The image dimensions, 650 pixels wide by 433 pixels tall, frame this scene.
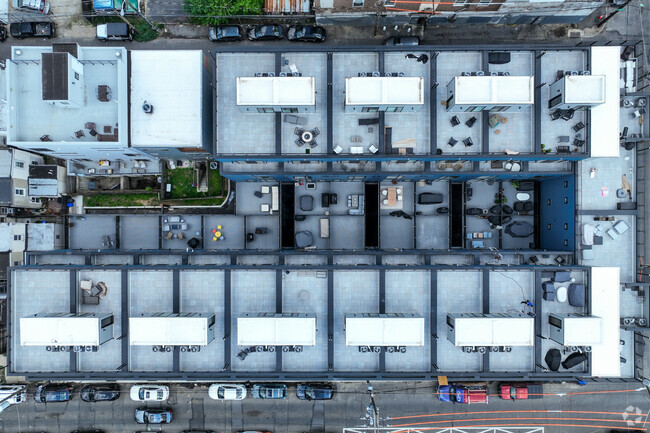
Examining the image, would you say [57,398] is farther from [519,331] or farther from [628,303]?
[628,303]

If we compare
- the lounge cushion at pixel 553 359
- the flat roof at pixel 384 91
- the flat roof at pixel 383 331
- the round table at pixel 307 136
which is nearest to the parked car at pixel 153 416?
the flat roof at pixel 383 331

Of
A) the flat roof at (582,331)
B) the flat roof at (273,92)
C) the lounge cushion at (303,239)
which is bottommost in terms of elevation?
the flat roof at (582,331)

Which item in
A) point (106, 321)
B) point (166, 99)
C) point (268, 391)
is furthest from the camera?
point (268, 391)

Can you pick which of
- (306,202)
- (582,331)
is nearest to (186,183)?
(306,202)

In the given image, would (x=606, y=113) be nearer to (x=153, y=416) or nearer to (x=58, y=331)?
(x=58, y=331)

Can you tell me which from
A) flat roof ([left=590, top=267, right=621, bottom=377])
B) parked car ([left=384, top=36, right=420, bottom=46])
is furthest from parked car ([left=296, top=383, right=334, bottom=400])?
parked car ([left=384, top=36, right=420, bottom=46])

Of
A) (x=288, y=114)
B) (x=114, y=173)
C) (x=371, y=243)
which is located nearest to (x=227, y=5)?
(x=288, y=114)

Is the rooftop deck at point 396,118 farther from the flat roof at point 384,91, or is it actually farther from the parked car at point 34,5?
the parked car at point 34,5
